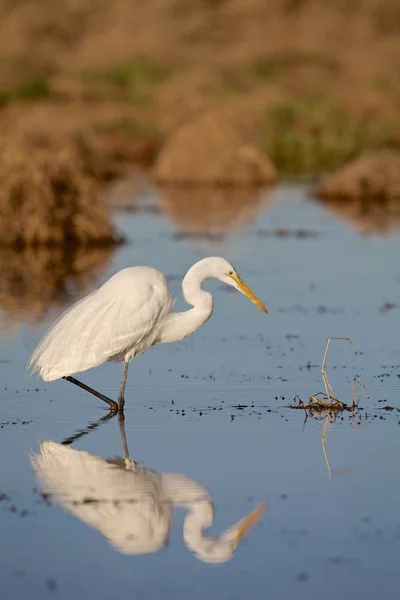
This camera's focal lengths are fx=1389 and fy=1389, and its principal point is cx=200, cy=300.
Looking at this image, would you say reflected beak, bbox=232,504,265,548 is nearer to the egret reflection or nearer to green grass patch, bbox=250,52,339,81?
the egret reflection

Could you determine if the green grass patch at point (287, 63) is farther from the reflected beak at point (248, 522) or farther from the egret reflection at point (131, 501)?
the reflected beak at point (248, 522)

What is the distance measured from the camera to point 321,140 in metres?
38.2

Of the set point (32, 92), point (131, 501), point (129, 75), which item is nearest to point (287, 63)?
point (129, 75)

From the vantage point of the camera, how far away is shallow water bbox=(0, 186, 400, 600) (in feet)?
17.5

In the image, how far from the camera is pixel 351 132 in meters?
38.7

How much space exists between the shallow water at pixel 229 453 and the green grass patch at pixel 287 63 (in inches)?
2195

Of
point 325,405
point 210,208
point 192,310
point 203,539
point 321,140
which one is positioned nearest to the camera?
point 203,539

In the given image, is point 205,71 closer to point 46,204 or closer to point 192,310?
point 46,204

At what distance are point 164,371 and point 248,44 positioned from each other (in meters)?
74.6

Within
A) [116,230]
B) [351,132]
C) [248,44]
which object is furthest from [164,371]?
[248,44]

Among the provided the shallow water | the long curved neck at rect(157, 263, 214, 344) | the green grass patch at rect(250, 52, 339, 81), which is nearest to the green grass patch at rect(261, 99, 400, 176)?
the shallow water

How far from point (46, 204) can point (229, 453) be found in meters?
11.4

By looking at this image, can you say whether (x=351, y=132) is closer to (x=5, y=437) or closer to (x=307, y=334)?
(x=307, y=334)

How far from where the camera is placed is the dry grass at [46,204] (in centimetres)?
1827
